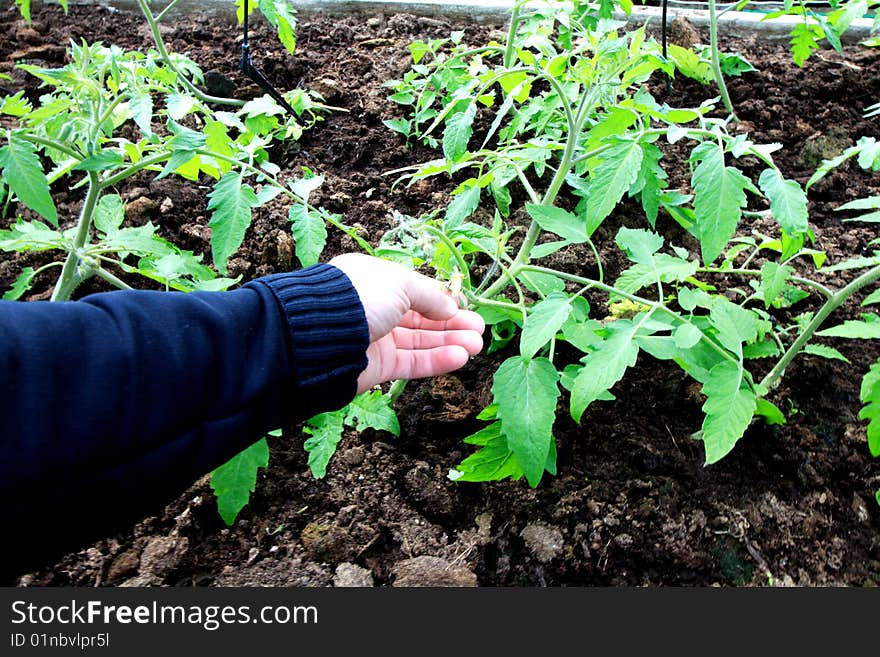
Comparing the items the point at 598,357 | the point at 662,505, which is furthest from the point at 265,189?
the point at 662,505

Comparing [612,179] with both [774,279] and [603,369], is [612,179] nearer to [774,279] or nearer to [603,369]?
[603,369]

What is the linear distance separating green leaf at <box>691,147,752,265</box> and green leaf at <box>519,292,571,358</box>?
25 centimetres

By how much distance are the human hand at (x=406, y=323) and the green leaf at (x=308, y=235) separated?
0.14 ft

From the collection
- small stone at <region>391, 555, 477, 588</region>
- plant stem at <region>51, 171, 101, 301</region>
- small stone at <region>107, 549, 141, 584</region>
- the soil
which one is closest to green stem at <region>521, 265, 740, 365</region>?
the soil

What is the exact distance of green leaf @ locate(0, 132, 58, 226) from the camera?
127 cm

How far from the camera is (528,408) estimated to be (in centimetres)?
124

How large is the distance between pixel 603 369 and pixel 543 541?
1.58 feet

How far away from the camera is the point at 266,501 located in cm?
157

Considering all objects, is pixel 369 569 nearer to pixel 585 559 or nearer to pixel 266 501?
pixel 266 501

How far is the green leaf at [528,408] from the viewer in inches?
47.8

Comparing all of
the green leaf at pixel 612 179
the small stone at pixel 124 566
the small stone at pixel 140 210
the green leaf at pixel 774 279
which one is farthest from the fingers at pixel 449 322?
the small stone at pixel 140 210

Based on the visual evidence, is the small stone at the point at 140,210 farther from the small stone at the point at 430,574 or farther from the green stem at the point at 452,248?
the small stone at the point at 430,574

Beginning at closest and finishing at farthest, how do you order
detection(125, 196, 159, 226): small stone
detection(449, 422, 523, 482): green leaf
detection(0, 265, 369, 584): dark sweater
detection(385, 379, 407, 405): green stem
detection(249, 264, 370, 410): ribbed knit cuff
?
1. detection(0, 265, 369, 584): dark sweater
2. detection(249, 264, 370, 410): ribbed knit cuff
3. detection(449, 422, 523, 482): green leaf
4. detection(385, 379, 407, 405): green stem
5. detection(125, 196, 159, 226): small stone

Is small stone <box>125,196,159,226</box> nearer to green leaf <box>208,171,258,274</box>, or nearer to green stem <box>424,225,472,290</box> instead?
green leaf <box>208,171,258,274</box>
